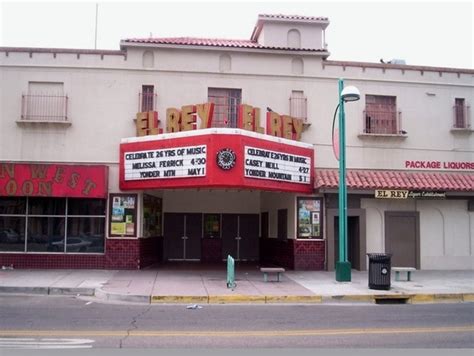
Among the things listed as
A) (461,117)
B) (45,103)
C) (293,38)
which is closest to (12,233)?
(45,103)

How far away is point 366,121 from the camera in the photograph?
2094 centimetres

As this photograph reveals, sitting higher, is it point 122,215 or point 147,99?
point 147,99

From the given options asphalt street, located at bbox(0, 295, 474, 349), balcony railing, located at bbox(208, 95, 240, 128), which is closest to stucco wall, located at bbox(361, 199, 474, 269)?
balcony railing, located at bbox(208, 95, 240, 128)

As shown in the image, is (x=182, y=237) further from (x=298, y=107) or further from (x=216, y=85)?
(x=298, y=107)

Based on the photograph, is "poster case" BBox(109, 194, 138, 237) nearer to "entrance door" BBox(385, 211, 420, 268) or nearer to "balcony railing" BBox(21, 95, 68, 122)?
"balcony railing" BBox(21, 95, 68, 122)

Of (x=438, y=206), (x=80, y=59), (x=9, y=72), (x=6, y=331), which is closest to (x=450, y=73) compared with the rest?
(x=438, y=206)

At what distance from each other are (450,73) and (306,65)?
19.8ft

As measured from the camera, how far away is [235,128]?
1798 centimetres

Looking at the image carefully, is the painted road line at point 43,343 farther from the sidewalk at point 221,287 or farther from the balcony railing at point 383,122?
the balcony railing at point 383,122

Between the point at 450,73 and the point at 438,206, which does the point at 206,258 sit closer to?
the point at 438,206

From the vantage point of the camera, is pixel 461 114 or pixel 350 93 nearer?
pixel 350 93

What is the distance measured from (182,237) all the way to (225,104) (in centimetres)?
706

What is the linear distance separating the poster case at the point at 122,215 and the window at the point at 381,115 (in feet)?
31.7

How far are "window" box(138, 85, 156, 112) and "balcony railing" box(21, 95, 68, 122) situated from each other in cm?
276
